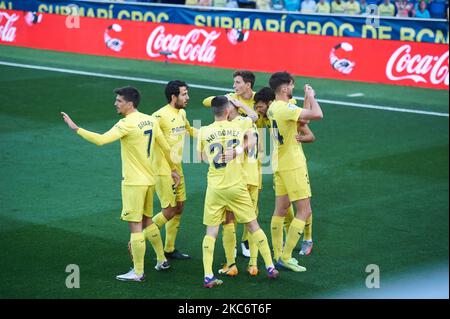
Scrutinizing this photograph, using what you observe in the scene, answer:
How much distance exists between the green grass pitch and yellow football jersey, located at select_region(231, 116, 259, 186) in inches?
46.6

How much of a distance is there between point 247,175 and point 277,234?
3.23 feet

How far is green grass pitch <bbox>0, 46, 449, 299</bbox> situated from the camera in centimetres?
976

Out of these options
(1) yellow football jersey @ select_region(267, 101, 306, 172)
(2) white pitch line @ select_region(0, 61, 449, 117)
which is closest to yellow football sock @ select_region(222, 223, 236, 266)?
(1) yellow football jersey @ select_region(267, 101, 306, 172)

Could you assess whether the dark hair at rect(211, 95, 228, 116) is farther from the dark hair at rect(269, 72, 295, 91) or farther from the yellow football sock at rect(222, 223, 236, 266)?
the yellow football sock at rect(222, 223, 236, 266)

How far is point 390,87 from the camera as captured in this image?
864 inches

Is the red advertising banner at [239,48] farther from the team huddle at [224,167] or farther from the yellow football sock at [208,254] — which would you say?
the yellow football sock at [208,254]

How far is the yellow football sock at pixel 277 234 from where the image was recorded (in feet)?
34.3

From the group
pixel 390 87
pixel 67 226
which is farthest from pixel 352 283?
pixel 390 87

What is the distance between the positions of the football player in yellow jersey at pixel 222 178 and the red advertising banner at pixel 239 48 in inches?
404

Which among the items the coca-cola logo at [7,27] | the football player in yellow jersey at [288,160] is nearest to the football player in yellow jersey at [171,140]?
the football player in yellow jersey at [288,160]

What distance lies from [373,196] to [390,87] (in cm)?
941

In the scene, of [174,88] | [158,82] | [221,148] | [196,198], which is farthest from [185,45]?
[221,148]

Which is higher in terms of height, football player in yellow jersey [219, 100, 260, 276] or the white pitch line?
the white pitch line
